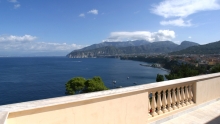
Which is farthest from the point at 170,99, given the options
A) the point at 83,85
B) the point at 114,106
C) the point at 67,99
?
the point at 83,85

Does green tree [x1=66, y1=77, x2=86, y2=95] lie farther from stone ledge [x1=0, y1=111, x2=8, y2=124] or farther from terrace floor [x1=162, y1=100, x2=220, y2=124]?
stone ledge [x1=0, y1=111, x2=8, y2=124]

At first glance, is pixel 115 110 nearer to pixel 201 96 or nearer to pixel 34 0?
pixel 201 96

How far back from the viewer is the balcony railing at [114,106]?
6.10 ft

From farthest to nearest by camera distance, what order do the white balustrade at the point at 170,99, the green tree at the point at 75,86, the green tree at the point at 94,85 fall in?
the green tree at the point at 75,86, the green tree at the point at 94,85, the white balustrade at the point at 170,99

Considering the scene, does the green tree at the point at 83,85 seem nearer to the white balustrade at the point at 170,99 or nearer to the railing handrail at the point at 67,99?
the white balustrade at the point at 170,99

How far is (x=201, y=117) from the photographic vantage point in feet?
12.1

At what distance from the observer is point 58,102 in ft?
6.66

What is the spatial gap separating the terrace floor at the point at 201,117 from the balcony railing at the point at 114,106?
13cm

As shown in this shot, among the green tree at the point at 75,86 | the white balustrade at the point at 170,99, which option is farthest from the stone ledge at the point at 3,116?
the green tree at the point at 75,86

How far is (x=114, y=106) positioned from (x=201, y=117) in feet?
7.36

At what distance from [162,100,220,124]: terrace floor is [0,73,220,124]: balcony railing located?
0.13m

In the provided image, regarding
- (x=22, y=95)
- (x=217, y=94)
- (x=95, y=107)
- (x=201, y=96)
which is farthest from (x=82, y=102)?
(x=22, y=95)

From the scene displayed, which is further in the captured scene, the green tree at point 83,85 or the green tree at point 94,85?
the green tree at point 83,85

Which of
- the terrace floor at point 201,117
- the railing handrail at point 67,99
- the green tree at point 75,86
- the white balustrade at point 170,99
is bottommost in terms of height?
the green tree at point 75,86
